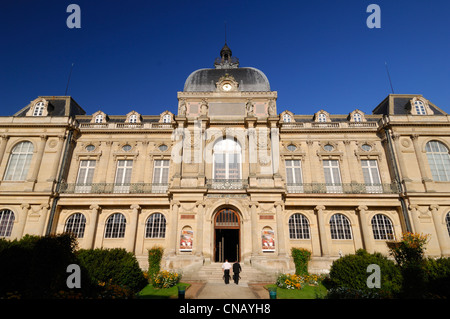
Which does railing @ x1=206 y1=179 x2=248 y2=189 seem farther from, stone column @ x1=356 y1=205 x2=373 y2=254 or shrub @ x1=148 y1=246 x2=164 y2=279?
stone column @ x1=356 y1=205 x2=373 y2=254

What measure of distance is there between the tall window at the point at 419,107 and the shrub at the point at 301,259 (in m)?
17.7

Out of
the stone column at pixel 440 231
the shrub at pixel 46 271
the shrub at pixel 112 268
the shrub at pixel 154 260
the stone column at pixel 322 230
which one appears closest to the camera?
the shrub at pixel 46 271

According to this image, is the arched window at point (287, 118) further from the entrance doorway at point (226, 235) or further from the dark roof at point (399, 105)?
the entrance doorway at point (226, 235)

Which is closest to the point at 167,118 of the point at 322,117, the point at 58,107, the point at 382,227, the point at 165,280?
the point at 58,107

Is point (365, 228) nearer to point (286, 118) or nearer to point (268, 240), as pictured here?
point (268, 240)

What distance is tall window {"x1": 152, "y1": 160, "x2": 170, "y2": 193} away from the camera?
22.0 m

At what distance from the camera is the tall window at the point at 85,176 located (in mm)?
22172

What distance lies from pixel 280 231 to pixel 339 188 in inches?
293

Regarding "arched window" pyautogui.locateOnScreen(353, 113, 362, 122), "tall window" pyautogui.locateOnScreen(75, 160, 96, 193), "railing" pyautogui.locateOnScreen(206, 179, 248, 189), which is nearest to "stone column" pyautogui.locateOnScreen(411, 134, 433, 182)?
"arched window" pyautogui.locateOnScreen(353, 113, 362, 122)

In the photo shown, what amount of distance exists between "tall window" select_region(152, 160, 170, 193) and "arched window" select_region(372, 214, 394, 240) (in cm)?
1838

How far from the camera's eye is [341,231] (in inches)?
828

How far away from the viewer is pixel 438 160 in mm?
22016

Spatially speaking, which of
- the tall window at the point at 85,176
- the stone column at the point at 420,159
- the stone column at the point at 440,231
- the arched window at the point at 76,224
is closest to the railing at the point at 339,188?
the stone column at the point at 420,159
